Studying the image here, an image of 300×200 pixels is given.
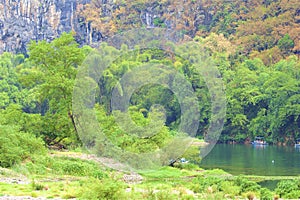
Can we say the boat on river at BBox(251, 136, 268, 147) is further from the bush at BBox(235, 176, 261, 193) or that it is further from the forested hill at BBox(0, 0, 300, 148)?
the bush at BBox(235, 176, 261, 193)

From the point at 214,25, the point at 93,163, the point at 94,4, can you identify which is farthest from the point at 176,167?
the point at 94,4

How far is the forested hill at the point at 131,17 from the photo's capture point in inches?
3821

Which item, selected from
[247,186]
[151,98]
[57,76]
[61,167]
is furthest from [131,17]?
[247,186]

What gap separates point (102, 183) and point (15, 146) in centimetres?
1029

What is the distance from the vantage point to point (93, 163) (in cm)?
3086

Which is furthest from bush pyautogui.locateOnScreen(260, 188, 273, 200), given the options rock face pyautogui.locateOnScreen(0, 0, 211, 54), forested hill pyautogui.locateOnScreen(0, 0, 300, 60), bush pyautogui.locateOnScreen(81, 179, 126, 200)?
rock face pyautogui.locateOnScreen(0, 0, 211, 54)

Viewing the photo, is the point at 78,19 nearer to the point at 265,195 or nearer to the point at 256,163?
the point at 256,163

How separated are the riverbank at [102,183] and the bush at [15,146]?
0.44 metres

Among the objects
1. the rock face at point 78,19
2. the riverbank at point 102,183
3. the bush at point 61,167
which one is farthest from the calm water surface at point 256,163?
the rock face at point 78,19

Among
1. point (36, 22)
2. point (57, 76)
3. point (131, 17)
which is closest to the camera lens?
point (57, 76)

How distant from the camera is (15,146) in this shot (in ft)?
90.3

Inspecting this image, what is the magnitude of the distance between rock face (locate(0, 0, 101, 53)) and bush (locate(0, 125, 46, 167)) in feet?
244

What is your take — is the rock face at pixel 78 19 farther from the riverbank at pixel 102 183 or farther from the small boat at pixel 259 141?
the riverbank at pixel 102 183

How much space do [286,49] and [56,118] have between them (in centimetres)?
5769
